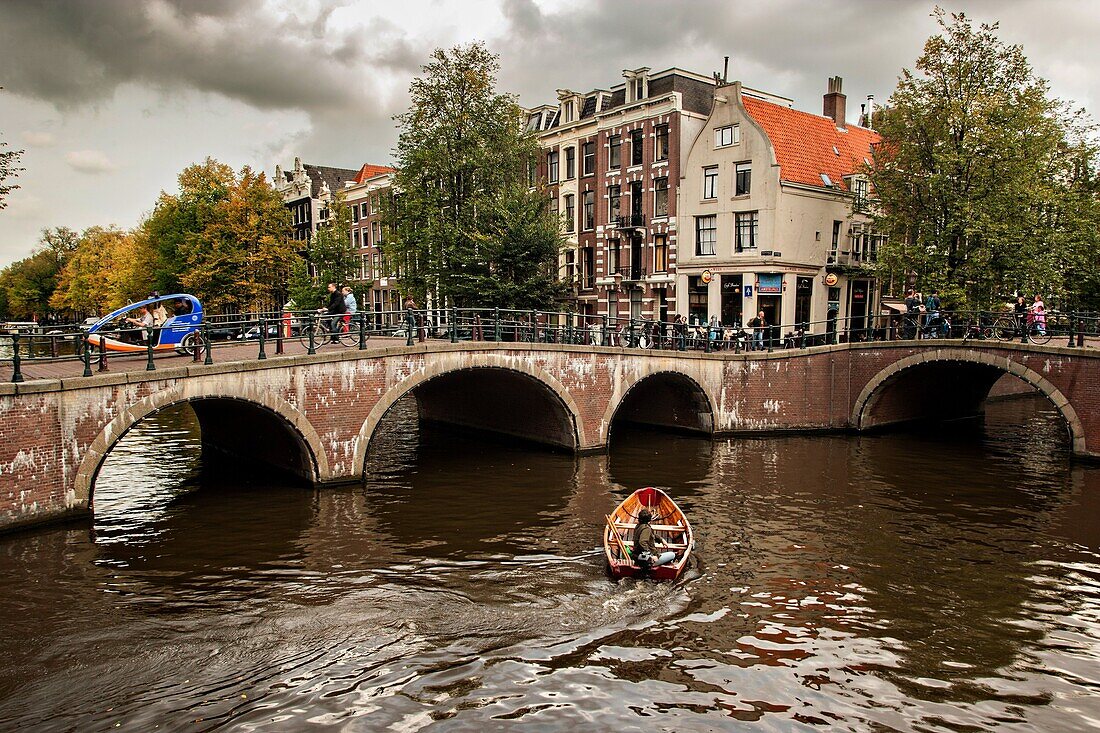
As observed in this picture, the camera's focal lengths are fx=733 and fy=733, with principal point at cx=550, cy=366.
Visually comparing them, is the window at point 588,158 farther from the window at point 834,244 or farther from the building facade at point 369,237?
the building facade at point 369,237

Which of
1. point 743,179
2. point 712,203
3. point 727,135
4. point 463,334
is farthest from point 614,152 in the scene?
point 463,334

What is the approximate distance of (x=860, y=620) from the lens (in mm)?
12094

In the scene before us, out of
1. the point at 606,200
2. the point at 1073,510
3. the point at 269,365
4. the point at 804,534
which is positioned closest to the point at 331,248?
the point at 606,200

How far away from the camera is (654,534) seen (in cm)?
1448

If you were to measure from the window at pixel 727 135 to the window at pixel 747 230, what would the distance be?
3506 mm

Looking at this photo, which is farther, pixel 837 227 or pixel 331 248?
pixel 331 248

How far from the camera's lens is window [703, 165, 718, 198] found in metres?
36.4

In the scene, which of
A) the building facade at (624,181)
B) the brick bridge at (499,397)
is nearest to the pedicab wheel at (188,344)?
the brick bridge at (499,397)

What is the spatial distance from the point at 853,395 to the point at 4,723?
1078 inches

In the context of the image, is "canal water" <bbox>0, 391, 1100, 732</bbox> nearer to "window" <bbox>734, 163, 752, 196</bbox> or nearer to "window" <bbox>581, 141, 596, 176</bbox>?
"window" <bbox>734, 163, 752, 196</bbox>

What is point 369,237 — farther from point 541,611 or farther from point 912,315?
point 541,611

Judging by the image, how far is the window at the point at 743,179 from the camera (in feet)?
116

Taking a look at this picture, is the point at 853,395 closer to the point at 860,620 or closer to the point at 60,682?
the point at 860,620

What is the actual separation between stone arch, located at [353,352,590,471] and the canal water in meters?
1.48
